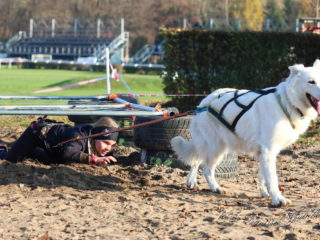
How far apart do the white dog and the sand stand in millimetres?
352

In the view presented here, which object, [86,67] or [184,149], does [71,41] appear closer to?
[86,67]

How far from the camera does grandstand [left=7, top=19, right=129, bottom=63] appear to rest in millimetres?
68875

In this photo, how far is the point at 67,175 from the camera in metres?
7.67

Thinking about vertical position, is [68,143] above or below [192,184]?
above

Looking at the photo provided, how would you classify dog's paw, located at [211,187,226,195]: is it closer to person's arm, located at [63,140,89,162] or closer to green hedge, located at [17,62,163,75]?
person's arm, located at [63,140,89,162]

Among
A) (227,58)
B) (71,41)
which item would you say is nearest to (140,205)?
(227,58)

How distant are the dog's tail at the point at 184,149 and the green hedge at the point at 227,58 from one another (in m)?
9.45

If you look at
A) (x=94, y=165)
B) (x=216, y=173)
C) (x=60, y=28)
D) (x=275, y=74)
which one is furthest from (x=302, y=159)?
(x=60, y=28)

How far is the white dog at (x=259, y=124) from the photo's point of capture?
6.51 m

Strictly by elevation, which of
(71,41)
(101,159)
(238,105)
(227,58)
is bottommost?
(101,159)

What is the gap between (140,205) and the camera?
6.35m

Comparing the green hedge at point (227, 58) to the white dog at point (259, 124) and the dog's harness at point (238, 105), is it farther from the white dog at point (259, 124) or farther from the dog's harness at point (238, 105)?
the dog's harness at point (238, 105)

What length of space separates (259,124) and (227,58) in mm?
10520

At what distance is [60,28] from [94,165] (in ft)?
269
